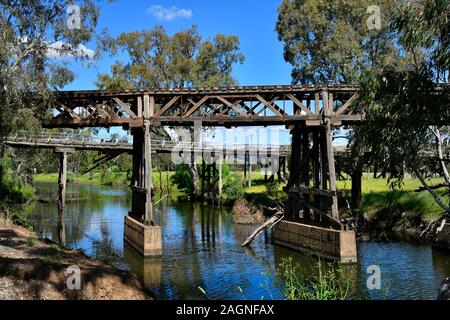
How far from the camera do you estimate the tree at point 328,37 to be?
29844mm

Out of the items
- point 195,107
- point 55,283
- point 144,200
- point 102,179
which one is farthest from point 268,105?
point 102,179

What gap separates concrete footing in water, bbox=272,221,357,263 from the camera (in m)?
15.0

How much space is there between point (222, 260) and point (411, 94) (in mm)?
9212

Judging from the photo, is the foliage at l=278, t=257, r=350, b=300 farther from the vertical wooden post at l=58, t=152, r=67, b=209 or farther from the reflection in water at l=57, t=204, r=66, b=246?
the vertical wooden post at l=58, t=152, r=67, b=209

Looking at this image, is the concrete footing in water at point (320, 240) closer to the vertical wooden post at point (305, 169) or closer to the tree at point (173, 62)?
the vertical wooden post at point (305, 169)

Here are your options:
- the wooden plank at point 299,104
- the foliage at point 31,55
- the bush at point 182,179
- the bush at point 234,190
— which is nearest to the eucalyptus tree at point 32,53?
the foliage at point 31,55

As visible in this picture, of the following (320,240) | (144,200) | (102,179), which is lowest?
(320,240)

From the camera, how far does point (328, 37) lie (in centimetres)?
3134

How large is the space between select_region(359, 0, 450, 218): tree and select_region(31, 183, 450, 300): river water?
11.0 feet

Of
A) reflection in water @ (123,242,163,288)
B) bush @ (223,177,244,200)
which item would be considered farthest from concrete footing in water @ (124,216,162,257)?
bush @ (223,177,244,200)

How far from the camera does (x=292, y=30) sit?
108 feet

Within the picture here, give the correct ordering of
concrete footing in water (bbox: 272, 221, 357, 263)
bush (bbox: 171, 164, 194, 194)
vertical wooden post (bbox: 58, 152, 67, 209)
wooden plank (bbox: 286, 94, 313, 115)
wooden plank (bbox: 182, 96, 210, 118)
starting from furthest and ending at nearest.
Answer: bush (bbox: 171, 164, 194, 194), vertical wooden post (bbox: 58, 152, 67, 209), wooden plank (bbox: 182, 96, 210, 118), wooden plank (bbox: 286, 94, 313, 115), concrete footing in water (bbox: 272, 221, 357, 263)

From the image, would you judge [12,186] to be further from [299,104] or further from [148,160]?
[299,104]
